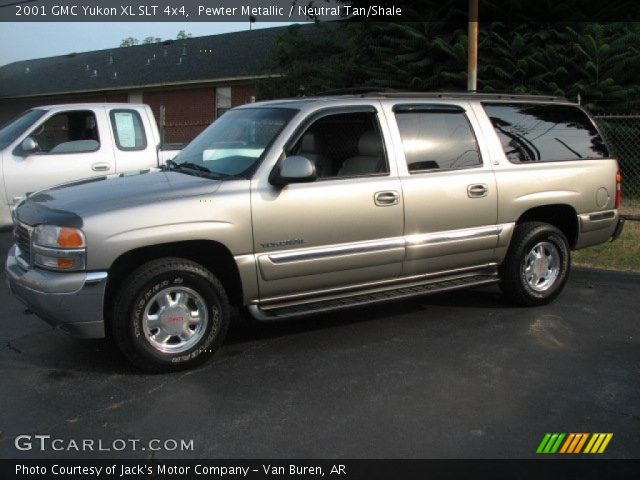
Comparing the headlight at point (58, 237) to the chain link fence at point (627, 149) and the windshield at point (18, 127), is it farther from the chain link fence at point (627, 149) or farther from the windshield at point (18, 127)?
the chain link fence at point (627, 149)

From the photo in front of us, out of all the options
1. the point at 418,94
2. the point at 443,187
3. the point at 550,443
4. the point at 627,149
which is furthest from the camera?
the point at 627,149

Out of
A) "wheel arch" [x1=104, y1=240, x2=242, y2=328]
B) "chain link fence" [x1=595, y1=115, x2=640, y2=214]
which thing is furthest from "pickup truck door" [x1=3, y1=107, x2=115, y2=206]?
"chain link fence" [x1=595, y1=115, x2=640, y2=214]

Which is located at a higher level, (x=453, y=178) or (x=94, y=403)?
(x=453, y=178)

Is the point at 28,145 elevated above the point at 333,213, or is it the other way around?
the point at 28,145

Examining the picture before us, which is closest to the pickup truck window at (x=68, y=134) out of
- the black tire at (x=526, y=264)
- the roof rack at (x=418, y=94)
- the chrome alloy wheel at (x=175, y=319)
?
the roof rack at (x=418, y=94)

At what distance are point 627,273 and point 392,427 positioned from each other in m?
4.95

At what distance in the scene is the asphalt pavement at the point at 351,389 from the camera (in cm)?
370

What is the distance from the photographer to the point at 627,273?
7691 mm

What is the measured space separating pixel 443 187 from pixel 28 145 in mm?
5335

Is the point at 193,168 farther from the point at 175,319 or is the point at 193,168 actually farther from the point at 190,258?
the point at 175,319

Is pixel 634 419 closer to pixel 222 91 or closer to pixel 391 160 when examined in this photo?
pixel 391 160

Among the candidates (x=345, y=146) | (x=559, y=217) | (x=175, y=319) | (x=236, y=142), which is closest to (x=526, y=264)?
(x=559, y=217)

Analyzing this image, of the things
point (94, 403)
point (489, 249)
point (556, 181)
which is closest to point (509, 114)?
point (556, 181)

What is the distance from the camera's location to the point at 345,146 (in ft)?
17.9
